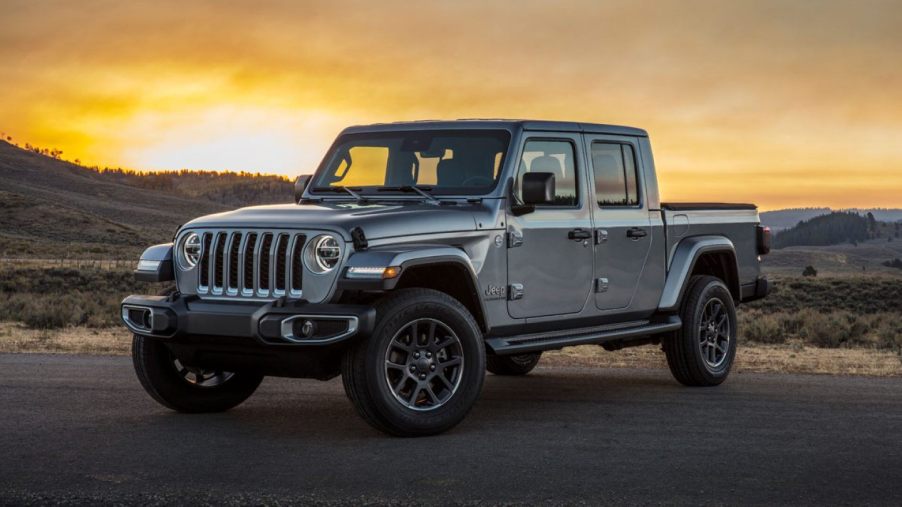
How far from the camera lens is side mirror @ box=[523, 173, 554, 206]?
834cm

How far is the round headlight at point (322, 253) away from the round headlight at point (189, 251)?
1.01 metres

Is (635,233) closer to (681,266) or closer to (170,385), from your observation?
(681,266)

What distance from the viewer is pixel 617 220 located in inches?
387

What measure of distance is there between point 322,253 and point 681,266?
4217 millimetres

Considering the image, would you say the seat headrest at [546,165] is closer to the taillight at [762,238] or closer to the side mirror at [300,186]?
the side mirror at [300,186]

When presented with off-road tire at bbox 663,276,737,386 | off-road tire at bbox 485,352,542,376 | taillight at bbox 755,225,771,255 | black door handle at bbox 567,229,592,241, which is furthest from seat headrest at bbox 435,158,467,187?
taillight at bbox 755,225,771,255

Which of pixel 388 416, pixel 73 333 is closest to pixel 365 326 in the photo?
pixel 388 416

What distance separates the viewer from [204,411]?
901 centimetres

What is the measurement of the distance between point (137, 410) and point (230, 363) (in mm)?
1561

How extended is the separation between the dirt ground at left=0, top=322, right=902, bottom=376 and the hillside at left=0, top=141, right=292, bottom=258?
6463cm

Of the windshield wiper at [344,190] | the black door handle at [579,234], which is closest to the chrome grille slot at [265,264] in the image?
the windshield wiper at [344,190]

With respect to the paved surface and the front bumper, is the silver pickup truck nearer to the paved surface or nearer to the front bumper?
the front bumper

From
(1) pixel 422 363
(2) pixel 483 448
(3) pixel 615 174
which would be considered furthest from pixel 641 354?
(2) pixel 483 448

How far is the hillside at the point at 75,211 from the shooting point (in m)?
94.7
